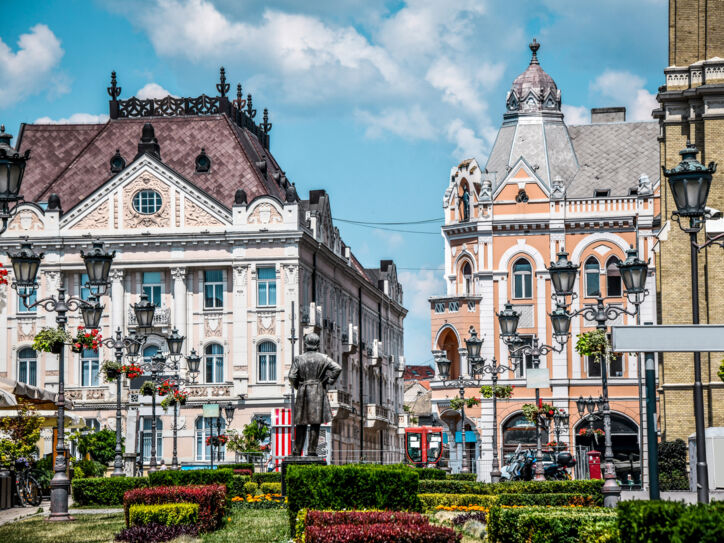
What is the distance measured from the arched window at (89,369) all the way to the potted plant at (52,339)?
40.2 m

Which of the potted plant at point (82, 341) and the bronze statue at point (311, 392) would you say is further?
the potted plant at point (82, 341)

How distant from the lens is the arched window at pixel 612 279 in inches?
2709

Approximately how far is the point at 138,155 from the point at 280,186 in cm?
950

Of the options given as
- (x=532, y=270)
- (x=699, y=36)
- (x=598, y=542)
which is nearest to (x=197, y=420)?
(x=532, y=270)

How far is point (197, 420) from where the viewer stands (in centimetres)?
7012

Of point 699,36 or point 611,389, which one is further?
point 611,389

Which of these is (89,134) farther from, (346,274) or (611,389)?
(611,389)

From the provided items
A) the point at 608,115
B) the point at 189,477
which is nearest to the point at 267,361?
the point at 608,115

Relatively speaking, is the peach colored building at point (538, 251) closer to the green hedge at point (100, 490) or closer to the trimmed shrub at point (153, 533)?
the green hedge at point (100, 490)

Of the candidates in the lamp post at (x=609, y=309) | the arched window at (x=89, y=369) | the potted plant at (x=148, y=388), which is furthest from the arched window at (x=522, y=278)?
the lamp post at (x=609, y=309)

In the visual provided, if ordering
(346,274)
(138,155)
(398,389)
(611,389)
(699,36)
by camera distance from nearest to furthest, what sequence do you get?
→ 1. (699,36)
2. (611,389)
3. (138,155)
4. (346,274)
5. (398,389)

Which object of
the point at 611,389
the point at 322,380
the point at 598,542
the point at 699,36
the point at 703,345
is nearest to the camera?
the point at 703,345

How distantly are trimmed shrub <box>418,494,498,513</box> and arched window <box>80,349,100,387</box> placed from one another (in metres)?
45.1

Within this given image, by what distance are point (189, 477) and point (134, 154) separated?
162ft
